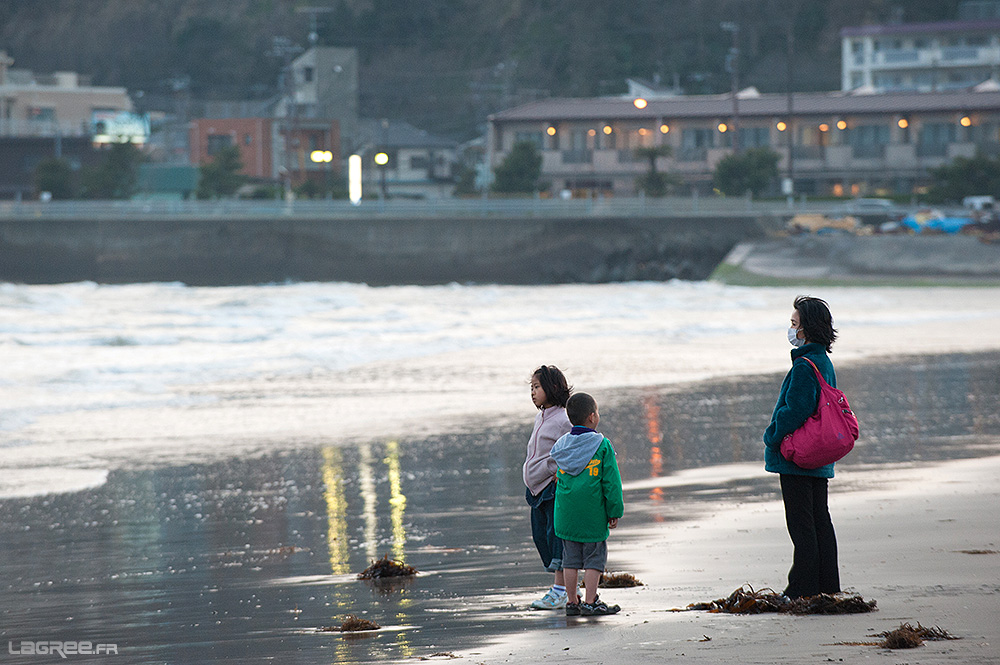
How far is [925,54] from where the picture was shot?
251ft

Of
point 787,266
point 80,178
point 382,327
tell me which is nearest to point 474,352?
point 382,327

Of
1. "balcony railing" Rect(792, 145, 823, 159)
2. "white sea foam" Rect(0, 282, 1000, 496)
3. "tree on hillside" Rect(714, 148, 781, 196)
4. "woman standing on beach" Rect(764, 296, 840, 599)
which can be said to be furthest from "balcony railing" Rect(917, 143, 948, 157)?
"woman standing on beach" Rect(764, 296, 840, 599)

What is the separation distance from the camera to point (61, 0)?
12438 centimetres

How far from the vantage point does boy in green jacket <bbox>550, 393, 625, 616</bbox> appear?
495 centimetres

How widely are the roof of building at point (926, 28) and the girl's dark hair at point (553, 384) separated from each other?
78.0 metres

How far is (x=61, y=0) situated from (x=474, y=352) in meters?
119

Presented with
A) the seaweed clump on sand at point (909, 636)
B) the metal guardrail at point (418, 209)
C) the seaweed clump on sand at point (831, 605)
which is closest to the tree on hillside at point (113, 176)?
the metal guardrail at point (418, 209)

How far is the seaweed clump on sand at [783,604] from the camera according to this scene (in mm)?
4676

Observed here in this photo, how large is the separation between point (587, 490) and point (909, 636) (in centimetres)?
145

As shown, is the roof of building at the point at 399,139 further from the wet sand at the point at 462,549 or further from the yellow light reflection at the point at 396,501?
the wet sand at the point at 462,549

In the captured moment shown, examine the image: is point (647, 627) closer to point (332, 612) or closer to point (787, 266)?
point (332, 612)

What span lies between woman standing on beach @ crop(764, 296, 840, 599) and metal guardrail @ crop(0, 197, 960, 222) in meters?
42.9

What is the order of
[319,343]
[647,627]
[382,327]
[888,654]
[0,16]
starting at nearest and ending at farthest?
[888,654] < [647,627] < [319,343] < [382,327] < [0,16]

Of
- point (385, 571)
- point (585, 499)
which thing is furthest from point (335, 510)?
point (585, 499)
